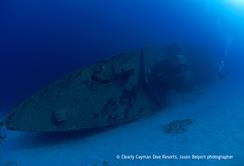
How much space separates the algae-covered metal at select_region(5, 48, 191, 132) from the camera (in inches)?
321

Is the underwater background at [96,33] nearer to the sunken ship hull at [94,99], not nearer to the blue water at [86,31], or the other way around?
the blue water at [86,31]

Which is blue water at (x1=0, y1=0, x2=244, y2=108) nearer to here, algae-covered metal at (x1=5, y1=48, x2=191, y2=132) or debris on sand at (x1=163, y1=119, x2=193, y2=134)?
algae-covered metal at (x1=5, y1=48, x2=191, y2=132)

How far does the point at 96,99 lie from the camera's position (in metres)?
9.09

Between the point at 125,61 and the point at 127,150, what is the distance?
3.23m

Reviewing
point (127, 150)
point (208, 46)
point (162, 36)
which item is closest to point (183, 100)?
point (127, 150)

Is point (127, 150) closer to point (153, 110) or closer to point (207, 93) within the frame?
point (153, 110)

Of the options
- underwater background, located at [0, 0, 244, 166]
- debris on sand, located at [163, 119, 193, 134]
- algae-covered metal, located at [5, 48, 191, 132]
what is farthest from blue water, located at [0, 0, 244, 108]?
debris on sand, located at [163, 119, 193, 134]

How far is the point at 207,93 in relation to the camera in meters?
Result: 11.8

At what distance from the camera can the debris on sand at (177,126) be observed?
8.45 m

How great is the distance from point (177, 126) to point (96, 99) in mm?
2597

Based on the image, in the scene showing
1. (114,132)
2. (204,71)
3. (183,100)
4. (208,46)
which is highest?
(208,46)

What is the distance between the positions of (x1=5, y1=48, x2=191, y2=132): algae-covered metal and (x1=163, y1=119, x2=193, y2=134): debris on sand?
4.19 ft

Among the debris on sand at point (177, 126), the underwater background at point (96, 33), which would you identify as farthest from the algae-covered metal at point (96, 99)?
the underwater background at point (96, 33)

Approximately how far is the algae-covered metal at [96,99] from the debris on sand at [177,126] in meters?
1.28
